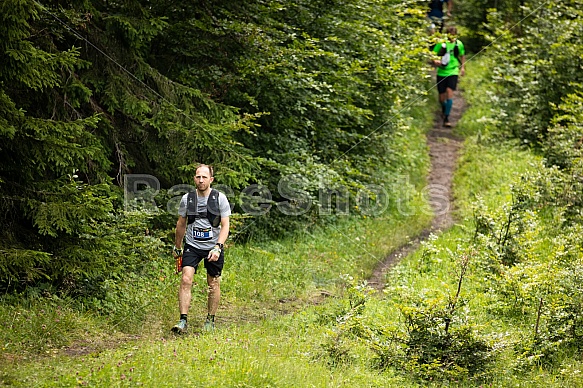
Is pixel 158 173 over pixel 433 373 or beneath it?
over

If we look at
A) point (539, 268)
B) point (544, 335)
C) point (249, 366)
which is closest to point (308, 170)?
point (539, 268)

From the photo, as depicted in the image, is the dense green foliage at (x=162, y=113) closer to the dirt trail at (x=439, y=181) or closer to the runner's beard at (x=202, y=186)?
the runner's beard at (x=202, y=186)

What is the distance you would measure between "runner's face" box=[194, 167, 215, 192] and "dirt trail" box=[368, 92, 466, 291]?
4766 millimetres

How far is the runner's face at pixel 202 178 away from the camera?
853 cm

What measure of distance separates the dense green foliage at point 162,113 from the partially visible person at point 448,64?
3.55 meters

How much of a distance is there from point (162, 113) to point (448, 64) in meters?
13.2

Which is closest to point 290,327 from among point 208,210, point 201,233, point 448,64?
point 201,233

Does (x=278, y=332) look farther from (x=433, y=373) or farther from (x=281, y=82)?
(x=281, y=82)

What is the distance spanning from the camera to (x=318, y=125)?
602 inches

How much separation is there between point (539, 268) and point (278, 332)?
4211mm

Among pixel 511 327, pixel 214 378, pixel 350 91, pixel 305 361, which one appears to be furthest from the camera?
pixel 350 91

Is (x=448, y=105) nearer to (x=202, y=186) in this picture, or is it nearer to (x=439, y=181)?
(x=439, y=181)

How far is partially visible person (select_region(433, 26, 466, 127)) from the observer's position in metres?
21.3

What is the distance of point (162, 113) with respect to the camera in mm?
11148
